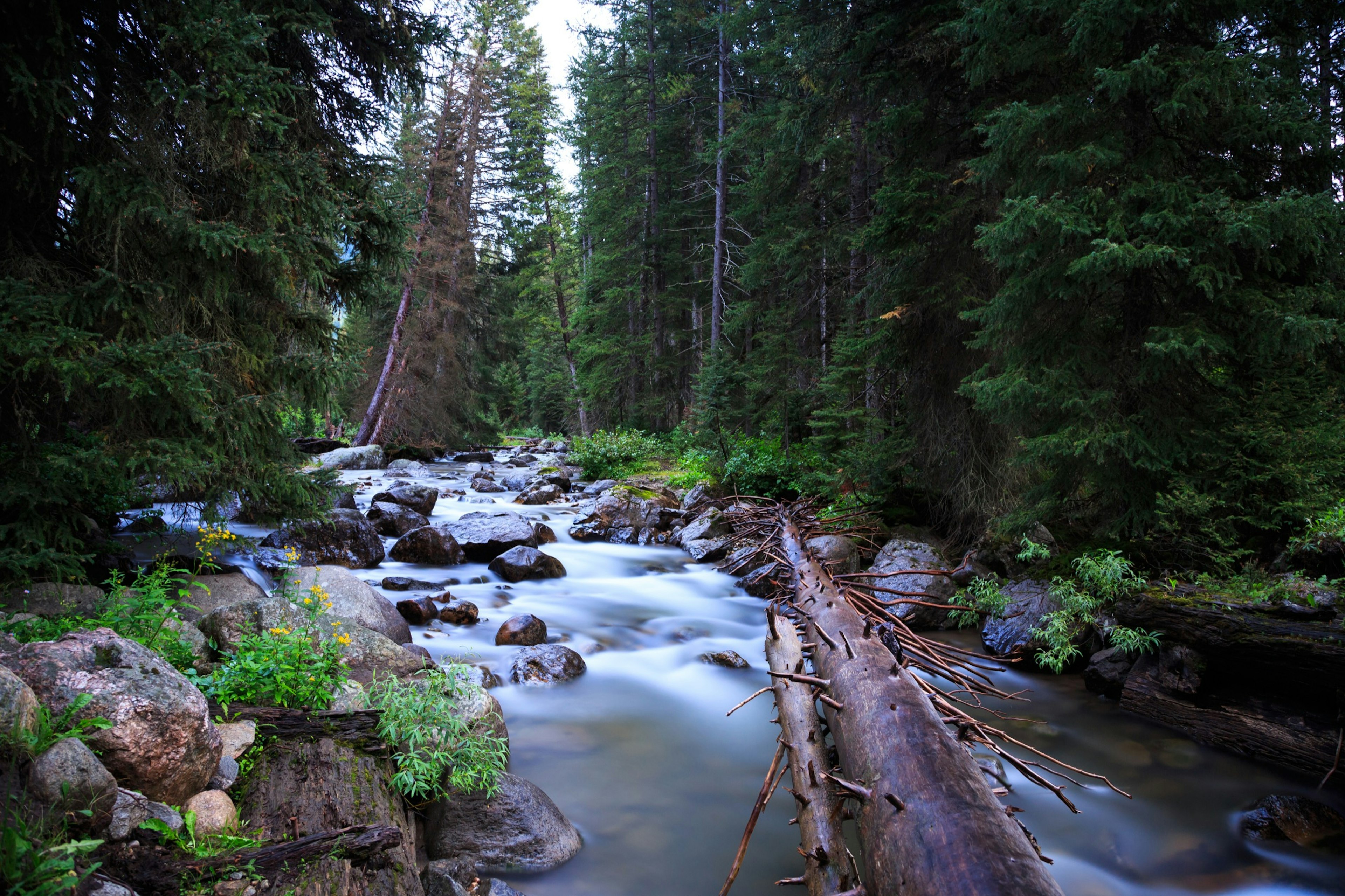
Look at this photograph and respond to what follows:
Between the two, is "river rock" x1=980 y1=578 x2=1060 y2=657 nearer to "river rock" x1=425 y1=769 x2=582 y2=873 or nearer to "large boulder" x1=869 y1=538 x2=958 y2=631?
"large boulder" x1=869 y1=538 x2=958 y2=631

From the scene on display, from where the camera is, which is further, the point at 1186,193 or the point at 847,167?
the point at 847,167

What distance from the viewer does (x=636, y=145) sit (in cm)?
2586

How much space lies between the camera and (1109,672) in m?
Result: 5.78

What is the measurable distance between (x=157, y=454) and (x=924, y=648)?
5529 mm

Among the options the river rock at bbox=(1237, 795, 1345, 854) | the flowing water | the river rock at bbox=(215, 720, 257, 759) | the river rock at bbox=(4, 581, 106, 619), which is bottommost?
the flowing water

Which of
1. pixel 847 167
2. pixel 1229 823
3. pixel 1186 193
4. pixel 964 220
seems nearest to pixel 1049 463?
pixel 1186 193

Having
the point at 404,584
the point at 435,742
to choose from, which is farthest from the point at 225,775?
the point at 404,584

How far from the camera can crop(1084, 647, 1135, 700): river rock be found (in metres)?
5.72

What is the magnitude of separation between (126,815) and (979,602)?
6953mm

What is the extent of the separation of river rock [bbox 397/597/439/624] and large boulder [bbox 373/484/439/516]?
17.5 ft

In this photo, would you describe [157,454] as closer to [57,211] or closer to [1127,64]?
[57,211]

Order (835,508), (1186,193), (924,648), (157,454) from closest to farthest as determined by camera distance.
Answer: (924,648)
(157,454)
(1186,193)
(835,508)

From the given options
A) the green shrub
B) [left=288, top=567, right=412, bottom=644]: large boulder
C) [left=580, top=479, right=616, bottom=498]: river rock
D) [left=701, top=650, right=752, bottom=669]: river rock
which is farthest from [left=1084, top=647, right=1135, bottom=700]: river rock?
the green shrub

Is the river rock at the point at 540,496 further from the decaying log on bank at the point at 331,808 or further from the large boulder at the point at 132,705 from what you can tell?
the large boulder at the point at 132,705
